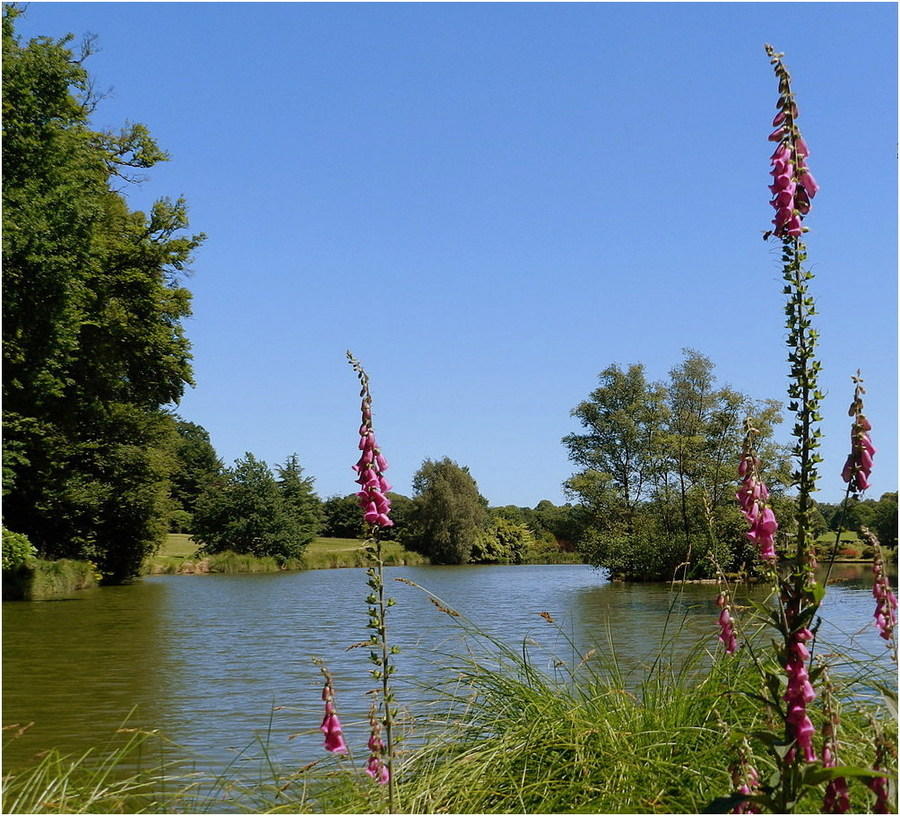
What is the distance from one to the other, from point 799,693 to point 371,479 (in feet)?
4.73

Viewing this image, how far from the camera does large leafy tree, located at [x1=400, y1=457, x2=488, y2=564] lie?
54.6m

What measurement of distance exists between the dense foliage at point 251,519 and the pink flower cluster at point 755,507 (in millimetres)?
45004

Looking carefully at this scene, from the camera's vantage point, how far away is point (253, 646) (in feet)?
54.3

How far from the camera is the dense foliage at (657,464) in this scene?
32562mm

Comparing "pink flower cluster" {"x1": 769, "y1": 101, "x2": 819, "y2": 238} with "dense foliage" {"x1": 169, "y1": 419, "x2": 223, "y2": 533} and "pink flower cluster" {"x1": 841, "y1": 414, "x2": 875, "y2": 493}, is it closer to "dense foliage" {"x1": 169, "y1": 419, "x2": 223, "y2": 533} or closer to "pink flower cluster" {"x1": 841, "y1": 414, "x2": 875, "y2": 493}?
"pink flower cluster" {"x1": 841, "y1": 414, "x2": 875, "y2": 493}

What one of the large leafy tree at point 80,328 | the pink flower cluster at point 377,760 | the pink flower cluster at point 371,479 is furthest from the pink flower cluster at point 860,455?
the large leafy tree at point 80,328

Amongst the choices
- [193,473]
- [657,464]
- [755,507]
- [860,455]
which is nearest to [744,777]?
[755,507]

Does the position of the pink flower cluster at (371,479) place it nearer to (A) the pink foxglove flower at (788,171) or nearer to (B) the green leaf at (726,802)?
(B) the green leaf at (726,802)

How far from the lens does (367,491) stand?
312 centimetres

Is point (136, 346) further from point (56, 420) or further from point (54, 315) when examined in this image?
point (54, 315)

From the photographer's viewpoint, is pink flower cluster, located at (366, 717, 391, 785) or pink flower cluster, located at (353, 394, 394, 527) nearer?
pink flower cluster, located at (353, 394, 394, 527)

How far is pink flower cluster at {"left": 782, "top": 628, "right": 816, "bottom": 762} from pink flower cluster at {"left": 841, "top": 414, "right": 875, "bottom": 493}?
0.49 metres

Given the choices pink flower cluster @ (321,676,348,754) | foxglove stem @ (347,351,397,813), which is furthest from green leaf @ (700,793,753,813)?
pink flower cluster @ (321,676,348,754)

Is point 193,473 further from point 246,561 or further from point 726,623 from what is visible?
point 726,623
